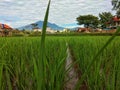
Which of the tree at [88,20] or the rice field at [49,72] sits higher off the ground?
the tree at [88,20]

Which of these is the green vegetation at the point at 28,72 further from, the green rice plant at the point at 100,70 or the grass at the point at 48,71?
the green rice plant at the point at 100,70

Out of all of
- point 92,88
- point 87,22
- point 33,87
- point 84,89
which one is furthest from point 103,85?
point 87,22

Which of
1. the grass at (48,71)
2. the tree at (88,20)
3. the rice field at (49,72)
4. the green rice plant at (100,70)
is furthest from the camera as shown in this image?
the tree at (88,20)

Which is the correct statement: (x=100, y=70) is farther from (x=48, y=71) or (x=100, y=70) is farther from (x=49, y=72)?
(x=49, y=72)

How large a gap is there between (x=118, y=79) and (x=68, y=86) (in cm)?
69

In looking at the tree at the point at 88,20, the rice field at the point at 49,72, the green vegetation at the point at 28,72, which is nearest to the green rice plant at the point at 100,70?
the rice field at the point at 49,72

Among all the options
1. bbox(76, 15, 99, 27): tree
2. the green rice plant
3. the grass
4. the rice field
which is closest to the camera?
the grass

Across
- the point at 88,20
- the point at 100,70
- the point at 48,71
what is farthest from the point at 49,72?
the point at 88,20

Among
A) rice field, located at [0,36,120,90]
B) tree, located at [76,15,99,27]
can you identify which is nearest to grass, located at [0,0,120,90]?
rice field, located at [0,36,120,90]

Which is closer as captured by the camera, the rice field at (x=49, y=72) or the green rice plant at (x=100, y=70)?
the rice field at (x=49, y=72)

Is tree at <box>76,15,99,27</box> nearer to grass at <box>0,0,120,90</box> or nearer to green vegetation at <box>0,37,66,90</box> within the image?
grass at <box>0,0,120,90</box>

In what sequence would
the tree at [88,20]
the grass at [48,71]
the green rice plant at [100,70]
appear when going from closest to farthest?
1. the grass at [48,71]
2. the green rice plant at [100,70]
3. the tree at [88,20]

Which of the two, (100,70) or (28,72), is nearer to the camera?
(28,72)

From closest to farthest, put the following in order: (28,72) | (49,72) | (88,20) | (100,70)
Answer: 1. (49,72)
2. (28,72)
3. (100,70)
4. (88,20)
